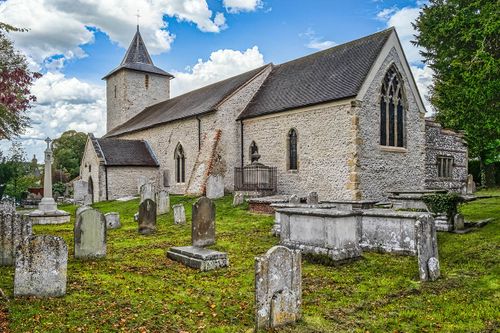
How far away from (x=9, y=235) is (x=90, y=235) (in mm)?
1654

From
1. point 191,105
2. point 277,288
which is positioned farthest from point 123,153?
point 277,288

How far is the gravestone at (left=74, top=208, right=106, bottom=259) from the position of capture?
30.5 feet

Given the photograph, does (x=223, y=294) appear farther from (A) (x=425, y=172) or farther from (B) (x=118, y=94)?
(B) (x=118, y=94)

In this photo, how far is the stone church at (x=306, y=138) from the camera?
1831 centimetres

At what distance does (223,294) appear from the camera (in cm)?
676

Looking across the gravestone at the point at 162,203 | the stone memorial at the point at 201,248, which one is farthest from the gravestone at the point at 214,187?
the stone memorial at the point at 201,248

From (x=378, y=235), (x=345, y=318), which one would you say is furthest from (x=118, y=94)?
(x=345, y=318)

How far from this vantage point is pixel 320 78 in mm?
21031

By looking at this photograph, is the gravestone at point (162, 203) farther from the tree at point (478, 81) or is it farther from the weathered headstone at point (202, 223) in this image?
the tree at point (478, 81)

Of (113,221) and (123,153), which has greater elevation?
(123,153)

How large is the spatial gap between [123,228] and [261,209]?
18.0ft

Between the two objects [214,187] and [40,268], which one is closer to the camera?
[40,268]

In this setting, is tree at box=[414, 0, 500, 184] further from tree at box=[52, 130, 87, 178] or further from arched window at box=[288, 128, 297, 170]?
tree at box=[52, 130, 87, 178]

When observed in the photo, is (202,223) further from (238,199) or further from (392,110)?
(392,110)
